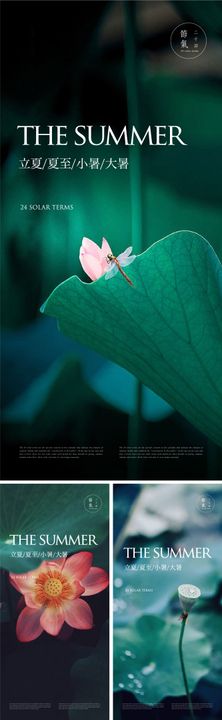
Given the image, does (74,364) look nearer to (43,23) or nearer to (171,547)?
(171,547)

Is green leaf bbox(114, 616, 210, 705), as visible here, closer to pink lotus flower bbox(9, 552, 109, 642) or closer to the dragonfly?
pink lotus flower bbox(9, 552, 109, 642)

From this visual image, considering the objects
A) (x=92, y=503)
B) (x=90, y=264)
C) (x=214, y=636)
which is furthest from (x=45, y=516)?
(x=90, y=264)

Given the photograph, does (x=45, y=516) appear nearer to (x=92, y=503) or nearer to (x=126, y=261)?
(x=92, y=503)

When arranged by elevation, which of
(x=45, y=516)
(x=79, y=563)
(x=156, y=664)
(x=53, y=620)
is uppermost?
(x=45, y=516)

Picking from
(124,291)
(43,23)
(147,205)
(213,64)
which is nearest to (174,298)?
(124,291)

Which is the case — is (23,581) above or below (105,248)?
below

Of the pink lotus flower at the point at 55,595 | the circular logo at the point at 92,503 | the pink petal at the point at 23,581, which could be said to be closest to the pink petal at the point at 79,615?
the pink lotus flower at the point at 55,595

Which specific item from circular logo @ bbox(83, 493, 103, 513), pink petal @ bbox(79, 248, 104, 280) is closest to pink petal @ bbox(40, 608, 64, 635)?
circular logo @ bbox(83, 493, 103, 513)

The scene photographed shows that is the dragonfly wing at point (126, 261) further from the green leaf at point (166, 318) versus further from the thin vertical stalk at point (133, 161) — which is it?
the thin vertical stalk at point (133, 161)
